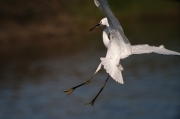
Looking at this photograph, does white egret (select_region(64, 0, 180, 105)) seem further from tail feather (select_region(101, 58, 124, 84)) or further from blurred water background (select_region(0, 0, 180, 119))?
blurred water background (select_region(0, 0, 180, 119))

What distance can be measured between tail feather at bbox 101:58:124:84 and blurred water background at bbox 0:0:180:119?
3767 millimetres

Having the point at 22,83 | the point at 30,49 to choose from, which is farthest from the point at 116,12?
the point at 22,83

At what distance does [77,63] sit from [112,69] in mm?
8370

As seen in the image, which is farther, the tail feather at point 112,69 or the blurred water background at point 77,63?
the blurred water background at point 77,63

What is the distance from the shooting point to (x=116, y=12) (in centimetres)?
1784

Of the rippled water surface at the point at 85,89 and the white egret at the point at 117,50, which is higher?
the white egret at the point at 117,50

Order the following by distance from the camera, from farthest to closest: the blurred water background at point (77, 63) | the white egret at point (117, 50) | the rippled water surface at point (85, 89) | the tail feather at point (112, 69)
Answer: the blurred water background at point (77, 63) → the rippled water surface at point (85, 89) → the white egret at point (117, 50) → the tail feather at point (112, 69)

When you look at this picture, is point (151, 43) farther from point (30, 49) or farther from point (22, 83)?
point (22, 83)

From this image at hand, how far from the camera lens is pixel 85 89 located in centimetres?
1111

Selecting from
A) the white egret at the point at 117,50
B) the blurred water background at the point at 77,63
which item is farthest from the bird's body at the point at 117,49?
the blurred water background at the point at 77,63

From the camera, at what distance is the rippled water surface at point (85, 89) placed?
385 inches

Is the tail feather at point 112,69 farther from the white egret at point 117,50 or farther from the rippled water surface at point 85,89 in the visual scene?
the rippled water surface at point 85,89

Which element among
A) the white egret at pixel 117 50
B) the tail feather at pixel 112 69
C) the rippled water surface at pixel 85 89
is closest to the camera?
the tail feather at pixel 112 69

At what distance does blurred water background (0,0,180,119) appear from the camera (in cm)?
1006
